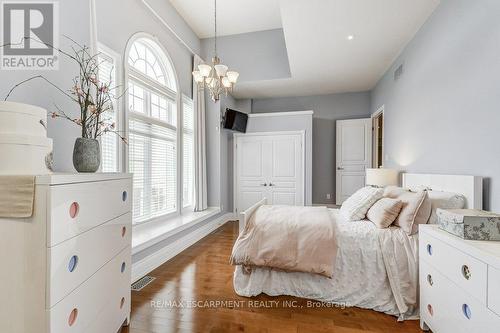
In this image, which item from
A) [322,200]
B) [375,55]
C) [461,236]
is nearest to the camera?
[461,236]

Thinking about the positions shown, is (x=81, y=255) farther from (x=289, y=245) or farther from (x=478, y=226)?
(x=478, y=226)

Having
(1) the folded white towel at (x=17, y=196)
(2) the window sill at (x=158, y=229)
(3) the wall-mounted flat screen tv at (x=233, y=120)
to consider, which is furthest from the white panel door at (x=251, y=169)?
(1) the folded white towel at (x=17, y=196)

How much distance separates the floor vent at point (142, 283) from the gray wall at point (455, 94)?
306 cm

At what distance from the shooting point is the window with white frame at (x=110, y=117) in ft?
7.54

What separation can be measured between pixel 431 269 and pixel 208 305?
5.68 ft

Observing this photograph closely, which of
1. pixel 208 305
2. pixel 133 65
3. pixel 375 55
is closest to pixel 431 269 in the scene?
pixel 208 305

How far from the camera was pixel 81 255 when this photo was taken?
1.21 meters

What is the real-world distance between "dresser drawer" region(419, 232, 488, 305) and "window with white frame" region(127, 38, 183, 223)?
2.79m

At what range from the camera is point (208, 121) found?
4.44 metres

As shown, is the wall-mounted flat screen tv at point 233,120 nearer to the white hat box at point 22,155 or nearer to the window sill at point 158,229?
the window sill at point 158,229

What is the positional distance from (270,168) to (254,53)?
7.71 ft

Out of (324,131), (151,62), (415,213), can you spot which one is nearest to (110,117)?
(151,62)

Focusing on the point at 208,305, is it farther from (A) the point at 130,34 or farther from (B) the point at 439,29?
(B) the point at 439,29

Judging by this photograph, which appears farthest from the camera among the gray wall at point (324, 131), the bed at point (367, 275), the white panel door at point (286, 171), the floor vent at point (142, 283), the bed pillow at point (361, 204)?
the gray wall at point (324, 131)
